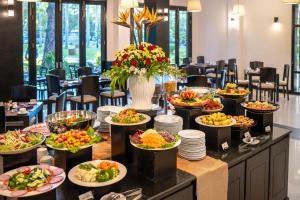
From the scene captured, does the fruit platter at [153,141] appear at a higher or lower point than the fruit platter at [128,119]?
lower

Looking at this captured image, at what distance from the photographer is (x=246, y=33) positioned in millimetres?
12453

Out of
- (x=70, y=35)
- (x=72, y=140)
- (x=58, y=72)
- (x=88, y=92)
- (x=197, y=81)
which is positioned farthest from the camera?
(x=70, y=35)

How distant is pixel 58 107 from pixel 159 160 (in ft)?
9.72

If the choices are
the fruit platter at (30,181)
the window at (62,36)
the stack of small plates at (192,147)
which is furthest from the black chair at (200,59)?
the fruit platter at (30,181)

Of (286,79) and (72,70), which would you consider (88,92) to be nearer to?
(72,70)

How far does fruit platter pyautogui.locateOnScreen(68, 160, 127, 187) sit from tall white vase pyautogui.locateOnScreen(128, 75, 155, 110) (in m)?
0.88

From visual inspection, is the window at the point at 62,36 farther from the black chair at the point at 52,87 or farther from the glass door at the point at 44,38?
the black chair at the point at 52,87

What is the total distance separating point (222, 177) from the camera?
2566 millimetres

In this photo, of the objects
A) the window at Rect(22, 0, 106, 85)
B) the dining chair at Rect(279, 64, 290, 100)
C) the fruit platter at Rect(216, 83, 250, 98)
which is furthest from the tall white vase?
the dining chair at Rect(279, 64, 290, 100)

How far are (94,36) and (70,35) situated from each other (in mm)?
808

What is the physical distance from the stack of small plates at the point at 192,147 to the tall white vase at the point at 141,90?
0.48 metres

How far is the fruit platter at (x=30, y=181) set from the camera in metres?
1.72

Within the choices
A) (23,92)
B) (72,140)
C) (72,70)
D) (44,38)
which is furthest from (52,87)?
(72,140)

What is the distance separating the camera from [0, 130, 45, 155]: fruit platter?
82.2 inches
